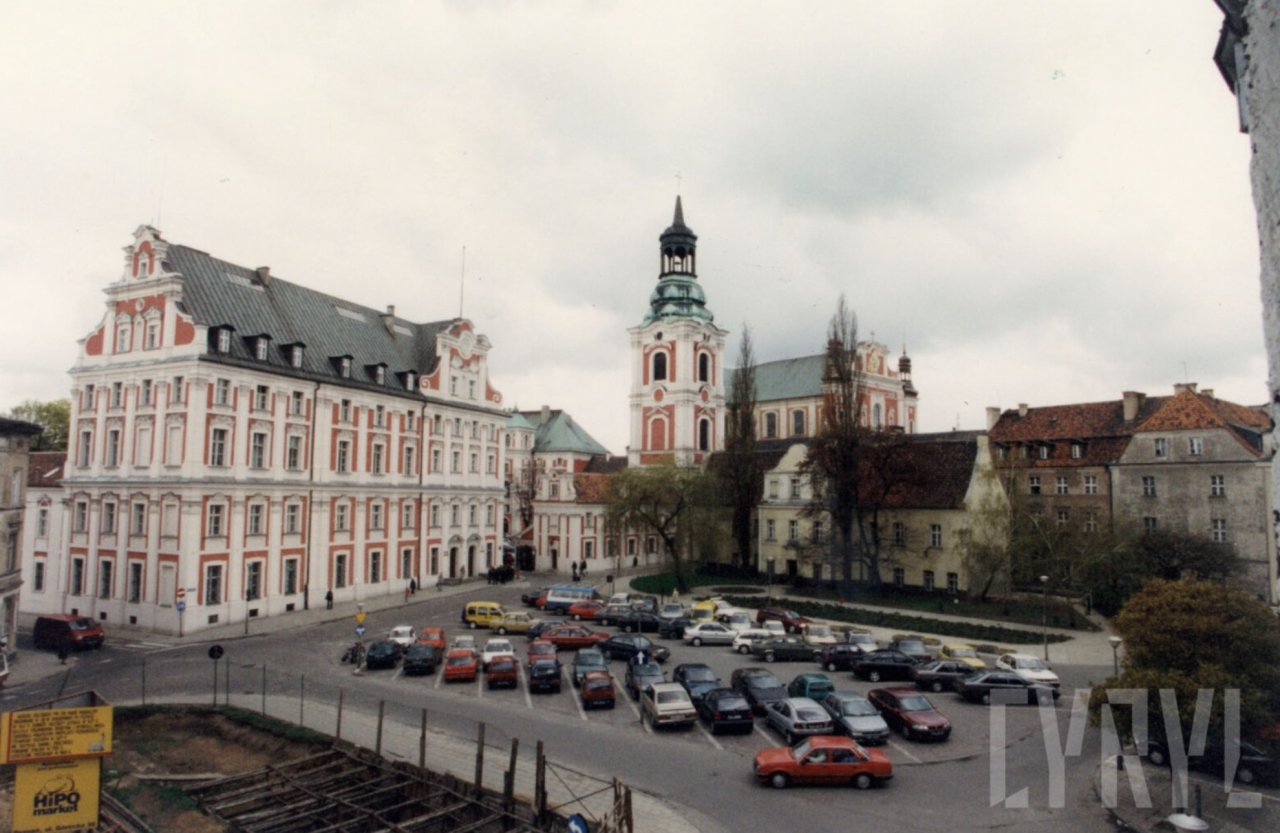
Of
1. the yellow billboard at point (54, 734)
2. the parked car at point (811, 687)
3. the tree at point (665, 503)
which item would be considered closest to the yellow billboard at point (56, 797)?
the yellow billboard at point (54, 734)

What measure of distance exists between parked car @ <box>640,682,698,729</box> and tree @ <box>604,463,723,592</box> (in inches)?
1152

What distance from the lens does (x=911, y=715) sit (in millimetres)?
21172

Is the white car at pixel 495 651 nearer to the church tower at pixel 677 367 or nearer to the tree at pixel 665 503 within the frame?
the tree at pixel 665 503

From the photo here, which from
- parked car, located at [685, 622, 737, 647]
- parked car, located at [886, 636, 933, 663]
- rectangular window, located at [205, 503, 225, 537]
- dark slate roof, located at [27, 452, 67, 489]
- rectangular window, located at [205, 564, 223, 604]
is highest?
dark slate roof, located at [27, 452, 67, 489]

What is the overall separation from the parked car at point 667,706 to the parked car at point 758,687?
194 cm

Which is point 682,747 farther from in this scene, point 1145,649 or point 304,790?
point 1145,649

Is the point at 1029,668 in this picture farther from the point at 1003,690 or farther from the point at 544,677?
the point at 544,677

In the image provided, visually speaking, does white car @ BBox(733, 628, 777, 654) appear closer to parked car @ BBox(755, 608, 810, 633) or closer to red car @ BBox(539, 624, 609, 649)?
parked car @ BBox(755, 608, 810, 633)

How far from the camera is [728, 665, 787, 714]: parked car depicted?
23500mm

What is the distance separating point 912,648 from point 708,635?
9.12 metres

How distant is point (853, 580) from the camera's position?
5256 centimetres

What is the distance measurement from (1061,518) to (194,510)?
172ft

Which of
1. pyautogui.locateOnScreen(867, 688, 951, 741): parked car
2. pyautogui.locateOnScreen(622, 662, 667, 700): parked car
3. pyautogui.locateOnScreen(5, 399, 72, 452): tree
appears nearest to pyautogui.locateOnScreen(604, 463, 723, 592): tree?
pyautogui.locateOnScreen(622, 662, 667, 700): parked car

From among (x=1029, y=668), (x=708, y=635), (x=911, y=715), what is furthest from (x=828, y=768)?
(x=708, y=635)
